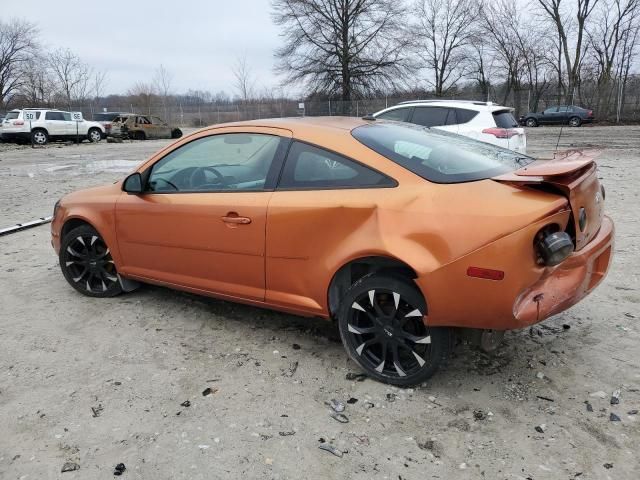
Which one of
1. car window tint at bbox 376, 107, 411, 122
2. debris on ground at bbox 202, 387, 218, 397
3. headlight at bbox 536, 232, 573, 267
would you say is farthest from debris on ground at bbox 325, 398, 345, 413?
car window tint at bbox 376, 107, 411, 122

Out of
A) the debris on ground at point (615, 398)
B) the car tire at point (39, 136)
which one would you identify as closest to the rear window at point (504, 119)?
the debris on ground at point (615, 398)

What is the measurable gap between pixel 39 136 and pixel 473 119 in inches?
899

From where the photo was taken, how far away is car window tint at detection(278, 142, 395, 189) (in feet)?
9.65

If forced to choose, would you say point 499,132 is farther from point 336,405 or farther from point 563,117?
point 563,117

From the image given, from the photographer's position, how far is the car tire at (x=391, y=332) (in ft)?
9.16

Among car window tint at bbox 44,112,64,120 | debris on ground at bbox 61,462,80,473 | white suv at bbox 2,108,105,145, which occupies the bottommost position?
debris on ground at bbox 61,462,80,473

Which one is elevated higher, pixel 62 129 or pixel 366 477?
pixel 62 129

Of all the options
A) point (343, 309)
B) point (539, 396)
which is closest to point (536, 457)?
point (539, 396)

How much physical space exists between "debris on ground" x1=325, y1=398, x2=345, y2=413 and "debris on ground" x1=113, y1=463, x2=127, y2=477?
42.0 inches

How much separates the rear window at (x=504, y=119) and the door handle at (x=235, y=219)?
21.4 ft

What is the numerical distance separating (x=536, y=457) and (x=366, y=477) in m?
0.79

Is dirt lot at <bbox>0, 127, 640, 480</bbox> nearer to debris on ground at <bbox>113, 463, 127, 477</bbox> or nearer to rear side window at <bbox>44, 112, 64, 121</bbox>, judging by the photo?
debris on ground at <bbox>113, 463, 127, 477</bbox>

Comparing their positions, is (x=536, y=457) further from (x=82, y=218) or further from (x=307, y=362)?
(x=82, y=218)

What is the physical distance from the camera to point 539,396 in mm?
2844
